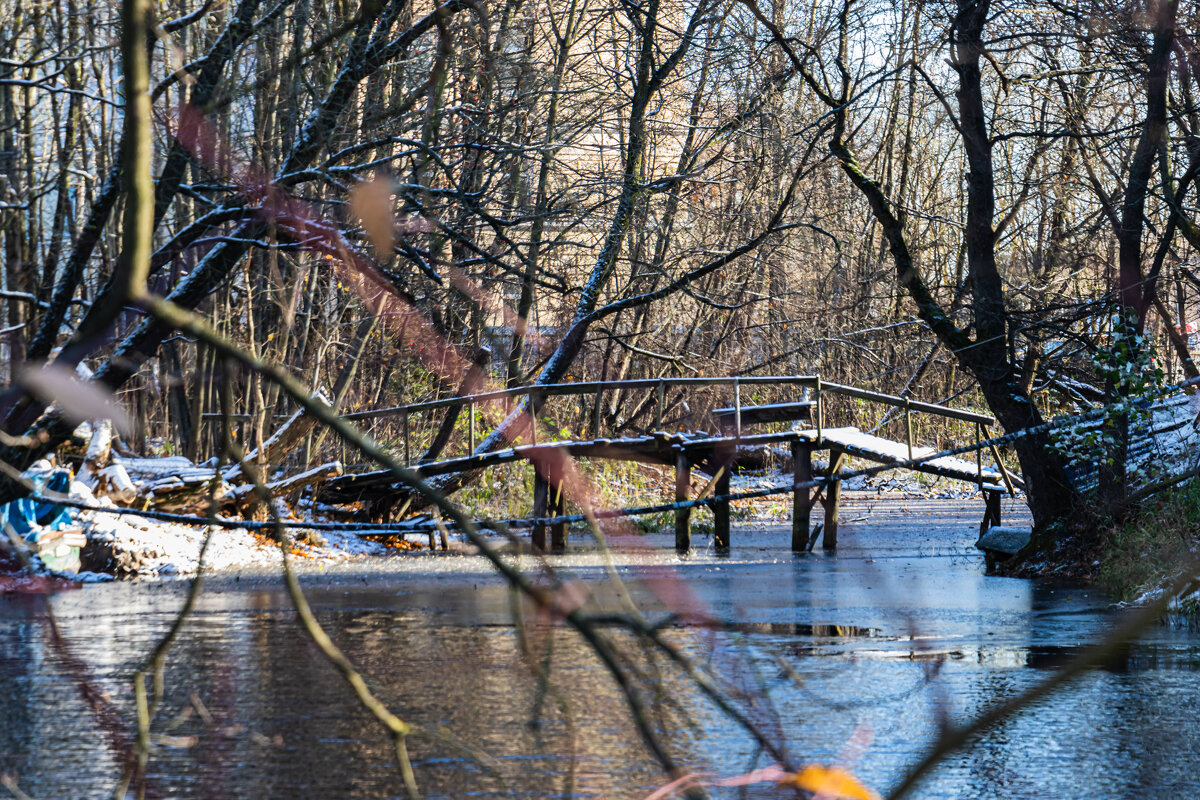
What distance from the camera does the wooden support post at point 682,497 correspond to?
1669 centimetres

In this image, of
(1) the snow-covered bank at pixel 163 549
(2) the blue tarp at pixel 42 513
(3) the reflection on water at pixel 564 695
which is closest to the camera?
(3) the reflection on water at pixel 564 695

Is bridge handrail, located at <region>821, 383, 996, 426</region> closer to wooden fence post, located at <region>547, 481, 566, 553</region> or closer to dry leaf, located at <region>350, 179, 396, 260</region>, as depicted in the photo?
wooden fence post, located at <region>547, 481, 566, 553</region>

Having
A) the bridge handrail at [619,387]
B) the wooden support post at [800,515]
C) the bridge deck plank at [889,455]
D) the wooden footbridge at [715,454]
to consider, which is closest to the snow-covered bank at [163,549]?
the wooden footbridge at [715,454]

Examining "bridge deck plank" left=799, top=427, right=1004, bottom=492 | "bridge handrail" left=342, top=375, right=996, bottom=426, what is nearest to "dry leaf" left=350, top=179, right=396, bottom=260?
"bridge handrail" left=342, top=375, right=996, bottom=426

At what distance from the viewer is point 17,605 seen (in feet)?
35.8

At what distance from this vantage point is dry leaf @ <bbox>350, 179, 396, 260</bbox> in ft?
32.2

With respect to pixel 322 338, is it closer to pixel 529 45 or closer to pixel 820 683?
pixel 529 45

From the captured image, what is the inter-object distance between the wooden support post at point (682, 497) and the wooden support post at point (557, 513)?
1.69 metres

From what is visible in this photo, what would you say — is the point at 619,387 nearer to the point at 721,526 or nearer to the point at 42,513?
the point at 721,526

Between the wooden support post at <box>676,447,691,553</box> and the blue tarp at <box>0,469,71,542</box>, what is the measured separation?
743 centimetres

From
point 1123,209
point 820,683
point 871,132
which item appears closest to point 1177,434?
point 1123,209

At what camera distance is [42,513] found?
13094mm

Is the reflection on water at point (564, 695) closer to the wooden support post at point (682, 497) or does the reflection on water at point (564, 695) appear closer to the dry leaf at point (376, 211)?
the dry leaf at point (376, 211)

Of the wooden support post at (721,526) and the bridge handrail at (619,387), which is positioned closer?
the bridge handrail at (619,387)
